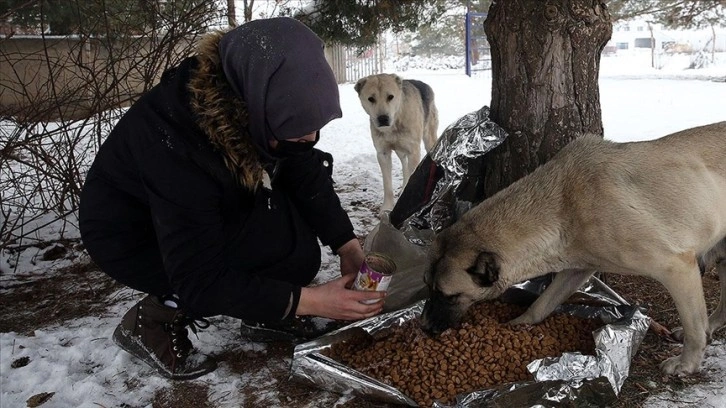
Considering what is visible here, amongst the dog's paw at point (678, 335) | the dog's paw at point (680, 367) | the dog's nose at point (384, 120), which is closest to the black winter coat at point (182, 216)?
the dog's paw at point (680, 367)

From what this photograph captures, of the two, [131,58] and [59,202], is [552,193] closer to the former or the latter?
[131,58]

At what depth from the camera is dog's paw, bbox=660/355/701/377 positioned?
2.55 m

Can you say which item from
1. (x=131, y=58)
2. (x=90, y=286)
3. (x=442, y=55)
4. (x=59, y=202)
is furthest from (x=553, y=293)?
(x=442, y=55)

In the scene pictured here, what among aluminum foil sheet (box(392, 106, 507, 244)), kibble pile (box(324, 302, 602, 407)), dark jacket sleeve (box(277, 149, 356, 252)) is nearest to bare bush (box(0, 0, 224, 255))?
dark jacket sleeve (box(277, 149, 356, 252))

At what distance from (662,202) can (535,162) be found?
98cm

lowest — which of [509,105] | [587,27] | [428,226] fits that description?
[428,226]

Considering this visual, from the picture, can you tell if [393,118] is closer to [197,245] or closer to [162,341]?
[162,341]

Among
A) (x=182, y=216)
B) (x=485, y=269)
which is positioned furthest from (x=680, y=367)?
(x=182, y=216)

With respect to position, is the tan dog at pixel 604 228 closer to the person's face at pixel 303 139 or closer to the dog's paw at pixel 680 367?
the dog's paw at pixel 680 367

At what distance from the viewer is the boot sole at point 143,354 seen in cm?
282

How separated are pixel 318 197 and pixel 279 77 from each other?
1201 millimetres

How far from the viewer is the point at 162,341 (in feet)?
9.53

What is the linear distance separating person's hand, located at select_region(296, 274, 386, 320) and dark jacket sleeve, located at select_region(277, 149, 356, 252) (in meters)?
0.66

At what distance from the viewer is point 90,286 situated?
162 inches
